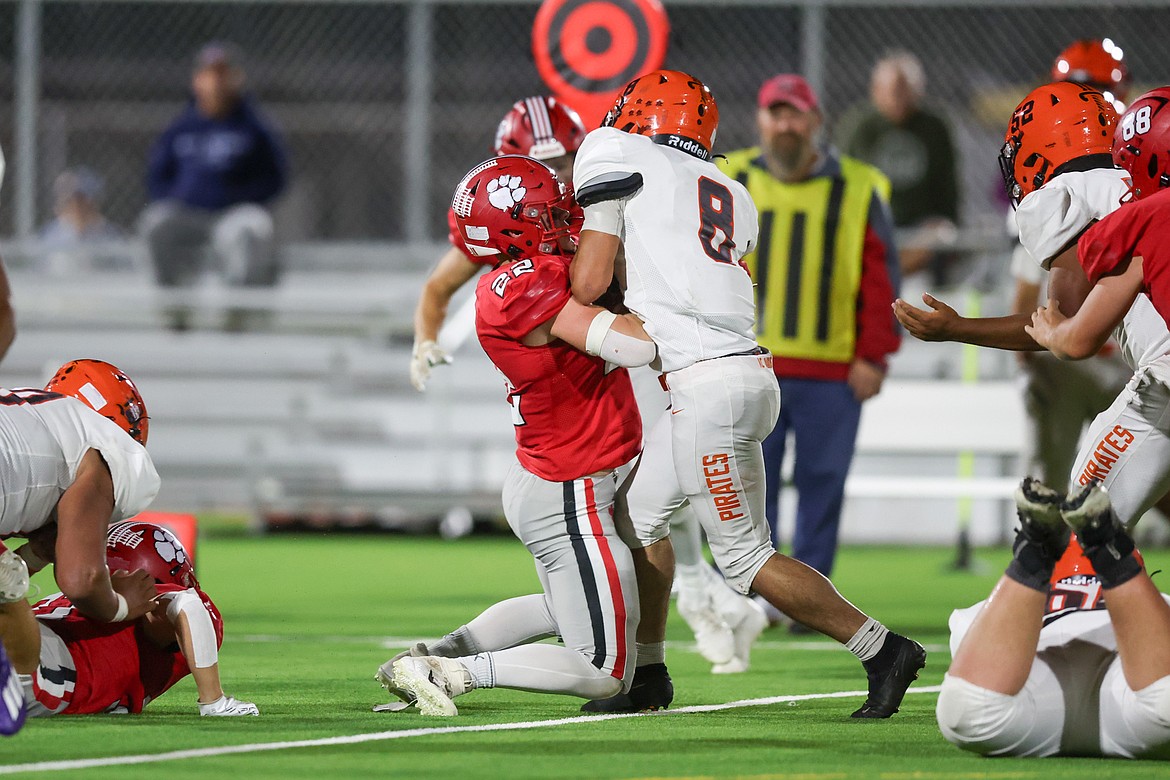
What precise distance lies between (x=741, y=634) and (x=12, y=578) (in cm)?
272

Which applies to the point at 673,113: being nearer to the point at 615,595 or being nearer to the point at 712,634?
the point at 615,595

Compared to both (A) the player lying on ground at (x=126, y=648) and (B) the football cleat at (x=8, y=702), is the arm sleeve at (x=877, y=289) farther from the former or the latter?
(B) the football cleat at (x=8, y=702)

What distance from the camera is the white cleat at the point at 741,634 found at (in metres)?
6.19

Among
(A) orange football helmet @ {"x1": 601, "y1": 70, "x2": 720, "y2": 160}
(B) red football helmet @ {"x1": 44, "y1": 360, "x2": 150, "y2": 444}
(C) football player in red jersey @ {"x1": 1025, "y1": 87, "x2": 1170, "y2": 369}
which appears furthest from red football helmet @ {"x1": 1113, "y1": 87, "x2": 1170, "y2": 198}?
(B) red football helmet @ {"x1": 44, "y1": 360, "x2": 150, "y2": 444}

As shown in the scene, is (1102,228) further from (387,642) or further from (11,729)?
(387,642)

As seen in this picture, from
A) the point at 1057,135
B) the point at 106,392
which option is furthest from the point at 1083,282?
the point at 106,392

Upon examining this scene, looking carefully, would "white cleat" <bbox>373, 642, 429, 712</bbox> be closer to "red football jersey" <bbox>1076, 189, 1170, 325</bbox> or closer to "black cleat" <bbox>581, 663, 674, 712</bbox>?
"black cleat" <bbox>581, 663, 674, 712</bbox>

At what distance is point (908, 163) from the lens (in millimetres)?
11961

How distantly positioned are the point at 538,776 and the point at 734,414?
4.80ft

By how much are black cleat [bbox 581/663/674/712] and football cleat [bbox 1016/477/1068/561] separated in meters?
1.44

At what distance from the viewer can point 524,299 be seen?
4.91 metres

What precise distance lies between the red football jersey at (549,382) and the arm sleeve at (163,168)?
7.91m

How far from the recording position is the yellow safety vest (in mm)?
7676

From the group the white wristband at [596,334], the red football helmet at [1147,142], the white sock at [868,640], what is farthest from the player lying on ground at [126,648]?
the red football helmet at [1147,142]
